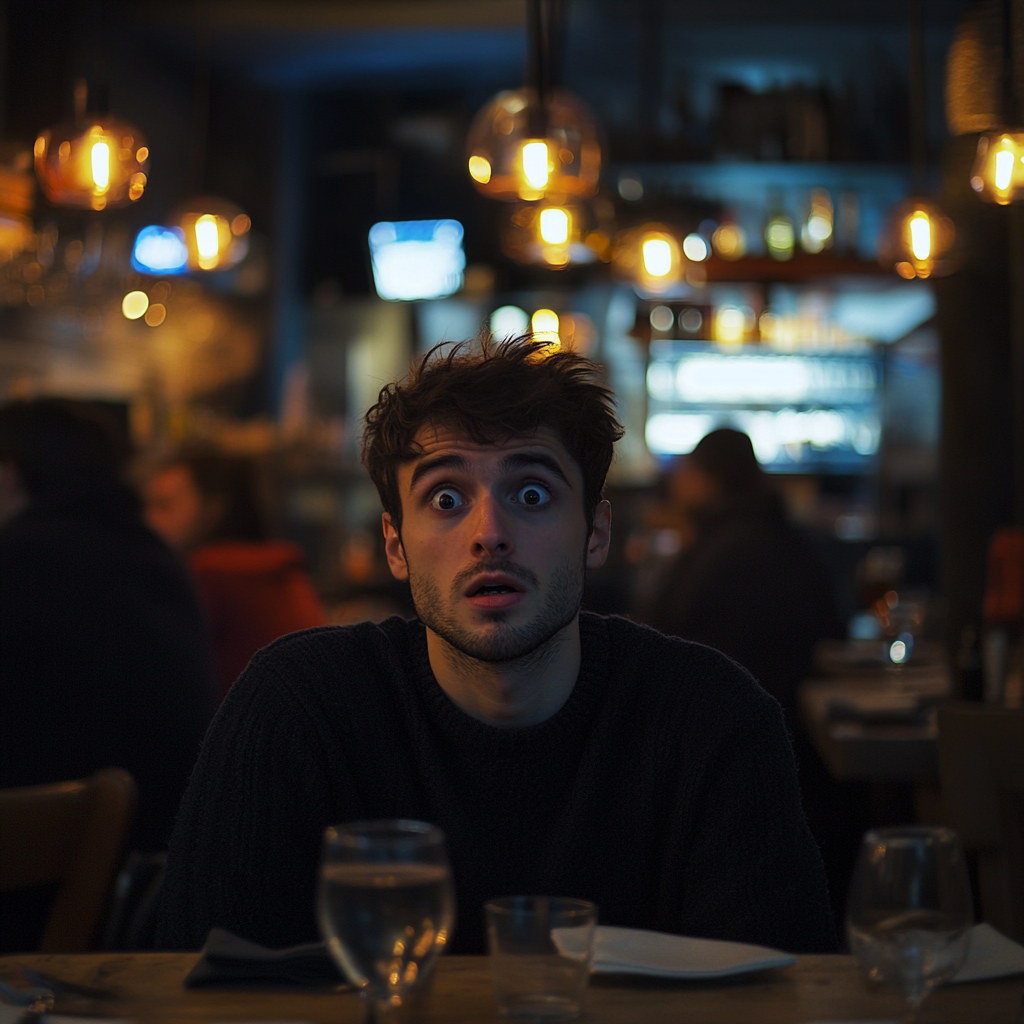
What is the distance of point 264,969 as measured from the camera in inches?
43.8

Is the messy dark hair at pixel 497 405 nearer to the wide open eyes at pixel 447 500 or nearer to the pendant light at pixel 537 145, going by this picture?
the wide open eyes at pixel 447 500

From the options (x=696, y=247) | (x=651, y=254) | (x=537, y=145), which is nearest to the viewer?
(x=537, y=145)

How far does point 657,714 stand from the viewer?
1.55 metres

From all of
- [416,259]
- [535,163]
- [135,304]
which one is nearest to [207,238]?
[135,304]

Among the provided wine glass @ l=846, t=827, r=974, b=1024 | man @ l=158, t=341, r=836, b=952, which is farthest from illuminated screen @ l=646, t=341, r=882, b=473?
wine glass @ l=846, t=827, r=974, b=1024

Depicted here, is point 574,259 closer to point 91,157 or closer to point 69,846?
point 91,157

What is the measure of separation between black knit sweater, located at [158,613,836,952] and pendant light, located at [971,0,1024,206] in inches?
65.4

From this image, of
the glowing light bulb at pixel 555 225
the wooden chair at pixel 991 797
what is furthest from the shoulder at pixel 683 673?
the glowing light bulb at pixel 555 225

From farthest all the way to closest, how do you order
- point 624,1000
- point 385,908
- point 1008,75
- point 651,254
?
Answer: 1. point 651,254
2. point 1008,75
3. point 624,1000
4. point 385,908

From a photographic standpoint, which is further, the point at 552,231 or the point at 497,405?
the point at 552,231

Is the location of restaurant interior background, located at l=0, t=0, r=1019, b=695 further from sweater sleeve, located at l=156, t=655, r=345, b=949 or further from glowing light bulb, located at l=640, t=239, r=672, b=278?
sweater sleeve, located at l=156, t=655, r=345, b=949

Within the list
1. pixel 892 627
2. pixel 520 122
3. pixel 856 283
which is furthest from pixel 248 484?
pixel 856 283

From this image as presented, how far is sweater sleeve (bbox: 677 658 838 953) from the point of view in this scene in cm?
139

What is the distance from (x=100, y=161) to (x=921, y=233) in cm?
232
